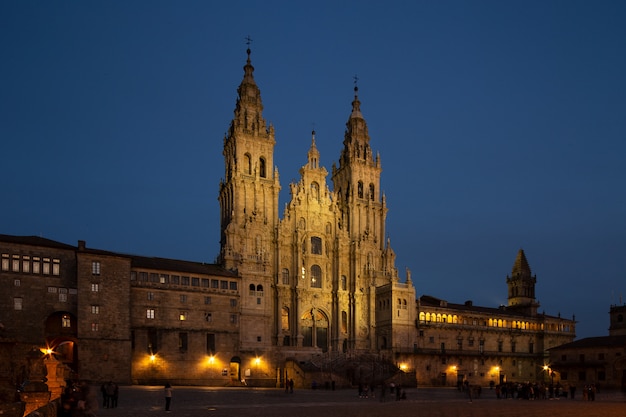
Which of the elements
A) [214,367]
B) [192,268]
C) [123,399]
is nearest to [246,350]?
[214,367]

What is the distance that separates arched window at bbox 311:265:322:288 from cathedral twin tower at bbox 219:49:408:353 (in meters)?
0.14

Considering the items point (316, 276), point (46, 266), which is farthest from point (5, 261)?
point (316, 276)

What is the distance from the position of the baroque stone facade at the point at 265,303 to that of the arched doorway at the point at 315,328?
0.16 meters

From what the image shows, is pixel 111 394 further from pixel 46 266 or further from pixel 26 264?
pixel 46 266

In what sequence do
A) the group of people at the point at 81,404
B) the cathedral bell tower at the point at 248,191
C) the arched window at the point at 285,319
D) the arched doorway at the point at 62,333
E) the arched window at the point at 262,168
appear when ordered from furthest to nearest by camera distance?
the arched window at the point at 262,168
the arched window at the point at 285,319
the cathedral bell tower at the point at 248,191
the arched doorway at the point at 62,333
the group of people at the point at 81,404

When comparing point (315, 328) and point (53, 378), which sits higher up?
point (53, 378)

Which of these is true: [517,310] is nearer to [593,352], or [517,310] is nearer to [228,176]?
[593,352]

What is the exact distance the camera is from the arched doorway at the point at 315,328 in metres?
85.4

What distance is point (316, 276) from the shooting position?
289 ft

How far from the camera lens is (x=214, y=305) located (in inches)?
2847

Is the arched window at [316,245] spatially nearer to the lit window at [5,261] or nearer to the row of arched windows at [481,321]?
the row of arched windows at [481,321]

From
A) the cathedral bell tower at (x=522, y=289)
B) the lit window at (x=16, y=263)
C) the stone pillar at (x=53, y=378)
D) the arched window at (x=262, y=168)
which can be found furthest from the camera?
the cathedral bell tower at (x=522, y=289)

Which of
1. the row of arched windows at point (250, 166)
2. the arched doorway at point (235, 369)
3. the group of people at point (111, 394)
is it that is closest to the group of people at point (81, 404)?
the group of people at point (111, 394)

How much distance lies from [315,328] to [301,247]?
1127 centimetres
